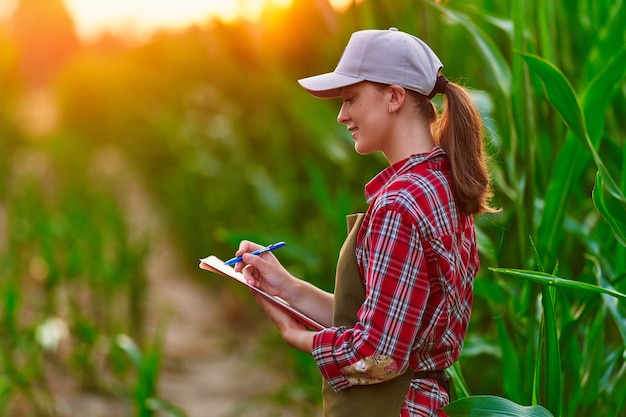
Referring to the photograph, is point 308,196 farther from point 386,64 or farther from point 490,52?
point 386,64

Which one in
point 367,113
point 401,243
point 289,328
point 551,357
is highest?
point 367,113

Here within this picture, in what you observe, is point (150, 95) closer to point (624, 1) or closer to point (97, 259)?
point (97, 259)

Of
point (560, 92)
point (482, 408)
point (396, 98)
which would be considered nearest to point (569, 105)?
point (560, 92)

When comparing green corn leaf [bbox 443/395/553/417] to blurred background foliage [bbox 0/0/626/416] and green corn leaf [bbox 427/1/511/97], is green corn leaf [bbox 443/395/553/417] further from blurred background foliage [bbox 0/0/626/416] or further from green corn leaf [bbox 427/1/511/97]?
green corn leaf [bbox 427/1/511/97]

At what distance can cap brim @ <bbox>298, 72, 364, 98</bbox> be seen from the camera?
978 mm

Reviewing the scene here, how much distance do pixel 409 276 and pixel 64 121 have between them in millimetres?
9514

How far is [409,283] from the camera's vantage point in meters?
0.92

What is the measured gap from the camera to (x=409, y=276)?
0.92m

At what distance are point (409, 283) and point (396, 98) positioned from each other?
205 millimetres

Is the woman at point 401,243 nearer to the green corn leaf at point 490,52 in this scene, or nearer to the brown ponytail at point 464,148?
the brown ponytail at point 464,148

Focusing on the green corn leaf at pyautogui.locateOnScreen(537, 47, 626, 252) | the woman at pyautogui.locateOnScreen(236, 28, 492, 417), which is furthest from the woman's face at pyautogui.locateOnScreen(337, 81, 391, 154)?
the green corn leaf at pyautogui.locateOnScreen(537, 47, 626, 252)

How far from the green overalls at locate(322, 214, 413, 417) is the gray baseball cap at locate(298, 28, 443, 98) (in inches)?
5.8

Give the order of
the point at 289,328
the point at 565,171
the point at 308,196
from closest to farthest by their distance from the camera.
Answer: the point at 289,328 < the point at 565,171 < the point at 308,196

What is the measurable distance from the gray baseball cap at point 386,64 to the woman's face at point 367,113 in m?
0.02
